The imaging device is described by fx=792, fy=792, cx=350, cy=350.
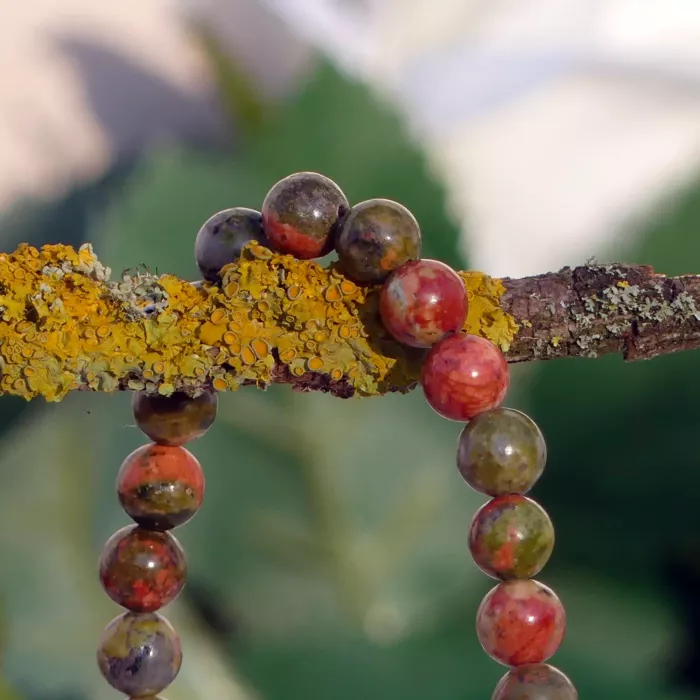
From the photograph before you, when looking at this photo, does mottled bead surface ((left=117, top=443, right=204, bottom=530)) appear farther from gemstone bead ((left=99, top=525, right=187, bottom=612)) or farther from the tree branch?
the tree branch

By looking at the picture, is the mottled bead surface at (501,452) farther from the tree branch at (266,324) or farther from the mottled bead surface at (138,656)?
the mottled bead surface at (138,656)

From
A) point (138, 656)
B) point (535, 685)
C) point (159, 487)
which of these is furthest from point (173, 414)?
point (535, 685)

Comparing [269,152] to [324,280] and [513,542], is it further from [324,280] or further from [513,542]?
[513,542]

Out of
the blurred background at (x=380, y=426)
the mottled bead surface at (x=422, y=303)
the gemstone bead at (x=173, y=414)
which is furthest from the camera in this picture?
the blurred background at (x=380, y=426)

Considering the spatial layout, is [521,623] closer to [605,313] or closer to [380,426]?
[605,313]

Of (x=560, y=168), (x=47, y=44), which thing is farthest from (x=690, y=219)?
(x=47, y=44)

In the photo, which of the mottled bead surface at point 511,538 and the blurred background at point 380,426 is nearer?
the mottled bead surface at point 511,538

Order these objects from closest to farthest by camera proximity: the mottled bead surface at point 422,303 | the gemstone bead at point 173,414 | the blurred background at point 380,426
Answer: the mottled bead surface at point 422,303, the gemstone bead at point 173,414, the blurred background at point 380,426

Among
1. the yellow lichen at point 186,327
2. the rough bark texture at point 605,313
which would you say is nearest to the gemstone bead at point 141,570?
the yellow lichen at point 186,327

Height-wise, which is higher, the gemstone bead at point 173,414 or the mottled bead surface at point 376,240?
the mottled bead surface at point 376,240
